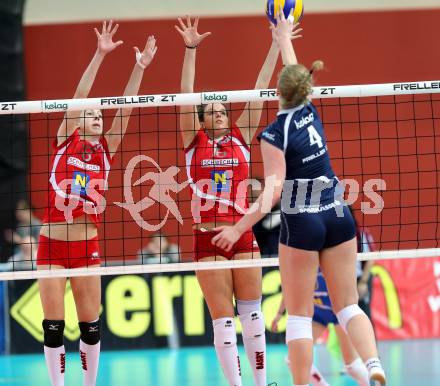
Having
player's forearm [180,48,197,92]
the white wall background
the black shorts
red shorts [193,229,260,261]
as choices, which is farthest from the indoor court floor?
the white wall background

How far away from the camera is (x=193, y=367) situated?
10602mm

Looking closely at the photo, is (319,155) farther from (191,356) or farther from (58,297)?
(191,356)

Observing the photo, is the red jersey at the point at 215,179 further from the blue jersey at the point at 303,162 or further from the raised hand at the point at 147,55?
the blue jersey at the point at 303,162

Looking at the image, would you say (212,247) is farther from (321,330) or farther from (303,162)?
(321,330)

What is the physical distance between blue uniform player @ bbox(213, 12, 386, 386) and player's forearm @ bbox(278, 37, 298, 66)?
29cm

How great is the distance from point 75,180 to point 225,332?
1638 millimetres

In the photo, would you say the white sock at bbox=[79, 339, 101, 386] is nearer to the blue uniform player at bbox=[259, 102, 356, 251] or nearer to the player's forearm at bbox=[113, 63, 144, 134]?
the player's forearm at bbox=[113, 63, 144, 134]

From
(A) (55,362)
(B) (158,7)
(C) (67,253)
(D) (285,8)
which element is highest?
(B) (158,7)

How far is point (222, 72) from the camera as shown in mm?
15570

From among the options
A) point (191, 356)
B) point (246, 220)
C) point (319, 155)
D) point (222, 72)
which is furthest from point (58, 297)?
point (222, 72)

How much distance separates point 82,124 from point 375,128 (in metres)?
8.62

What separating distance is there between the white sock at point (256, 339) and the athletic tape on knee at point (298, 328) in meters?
1.22

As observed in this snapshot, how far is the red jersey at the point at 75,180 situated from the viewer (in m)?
7.17

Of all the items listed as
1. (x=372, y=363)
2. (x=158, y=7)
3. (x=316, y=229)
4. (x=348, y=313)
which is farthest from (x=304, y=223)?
(x=158, y=7)
